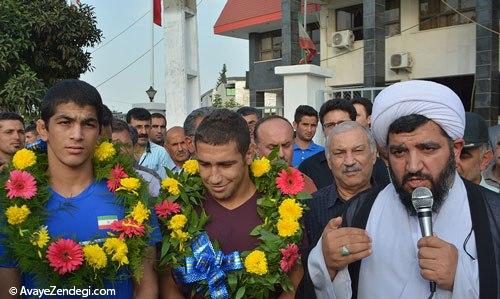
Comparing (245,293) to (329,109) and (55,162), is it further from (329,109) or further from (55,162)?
(329,109)

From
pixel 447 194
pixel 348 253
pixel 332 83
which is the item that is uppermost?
pixel 332 83

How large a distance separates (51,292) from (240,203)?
1.02 meters

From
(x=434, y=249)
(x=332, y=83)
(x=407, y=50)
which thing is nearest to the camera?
(x=434, y=249)

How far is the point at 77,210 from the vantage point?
254 centimetres

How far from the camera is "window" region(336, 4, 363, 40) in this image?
57.2ft

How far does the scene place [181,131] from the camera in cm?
623

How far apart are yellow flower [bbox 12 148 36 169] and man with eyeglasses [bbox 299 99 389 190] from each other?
236 centimetres

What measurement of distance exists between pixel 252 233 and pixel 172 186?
50 cm

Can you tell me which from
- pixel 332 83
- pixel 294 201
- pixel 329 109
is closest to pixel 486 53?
pixel 332 83

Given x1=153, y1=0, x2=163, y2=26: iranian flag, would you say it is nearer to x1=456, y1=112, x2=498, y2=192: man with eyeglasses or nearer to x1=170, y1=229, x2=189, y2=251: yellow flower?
x1=456, y1=112, x2=498, y2=192: man with eyeglasses

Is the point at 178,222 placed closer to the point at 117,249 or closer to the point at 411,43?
the point at 117,249

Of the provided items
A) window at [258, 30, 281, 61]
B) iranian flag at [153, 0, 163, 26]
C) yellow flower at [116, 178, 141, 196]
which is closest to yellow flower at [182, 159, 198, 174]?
yellow flower at [116, 178, 141, 196]

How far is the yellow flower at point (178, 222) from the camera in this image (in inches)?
105

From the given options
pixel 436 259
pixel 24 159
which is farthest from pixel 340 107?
pixel 436 259
